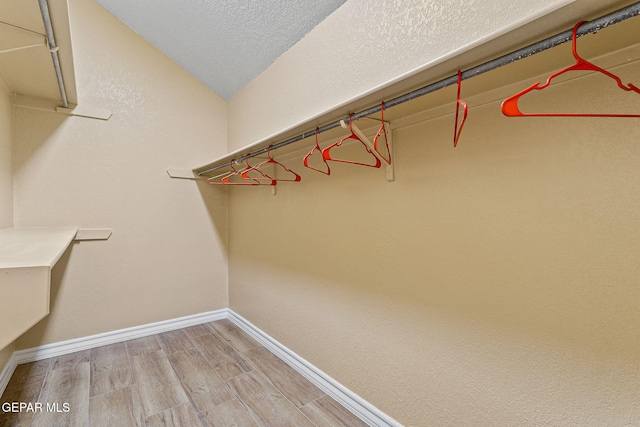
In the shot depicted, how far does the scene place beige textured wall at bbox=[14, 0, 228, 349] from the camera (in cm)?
217

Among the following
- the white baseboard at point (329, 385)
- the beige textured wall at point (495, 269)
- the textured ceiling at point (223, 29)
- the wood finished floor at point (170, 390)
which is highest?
the textured ceiling at point (223, 29)

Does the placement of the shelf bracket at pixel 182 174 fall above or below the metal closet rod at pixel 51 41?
below

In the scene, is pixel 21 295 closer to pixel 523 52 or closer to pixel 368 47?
pixel 523 52

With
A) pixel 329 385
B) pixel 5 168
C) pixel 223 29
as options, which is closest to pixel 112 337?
pixel 5 168

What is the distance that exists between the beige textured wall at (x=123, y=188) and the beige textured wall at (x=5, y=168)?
0.10 m

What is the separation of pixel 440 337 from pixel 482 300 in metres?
0.25

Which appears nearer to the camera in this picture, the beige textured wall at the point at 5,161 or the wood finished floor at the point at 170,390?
the wood finished floor at the point at 170,390

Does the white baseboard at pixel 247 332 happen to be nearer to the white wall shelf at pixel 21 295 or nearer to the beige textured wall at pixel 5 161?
the beige textured wall at pixel 5 161

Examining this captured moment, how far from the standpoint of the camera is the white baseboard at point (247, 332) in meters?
1.52

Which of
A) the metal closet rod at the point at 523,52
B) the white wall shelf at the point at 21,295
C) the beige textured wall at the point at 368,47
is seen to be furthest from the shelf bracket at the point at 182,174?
the metal closet rod at the point at 523,52

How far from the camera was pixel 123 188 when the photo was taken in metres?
2.45

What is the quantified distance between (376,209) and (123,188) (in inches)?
85.7

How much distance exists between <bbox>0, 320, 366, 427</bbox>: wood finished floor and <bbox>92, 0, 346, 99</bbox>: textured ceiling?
7.51 ft

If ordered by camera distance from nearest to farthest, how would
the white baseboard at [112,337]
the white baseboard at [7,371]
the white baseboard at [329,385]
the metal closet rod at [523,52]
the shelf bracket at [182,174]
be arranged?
the metal closet rod at [523,52] < the white baseboard at [329,385] < the white baseboard at [7,371] < the white baseboard at [112,337] < the shelf bracket at [182,174]
